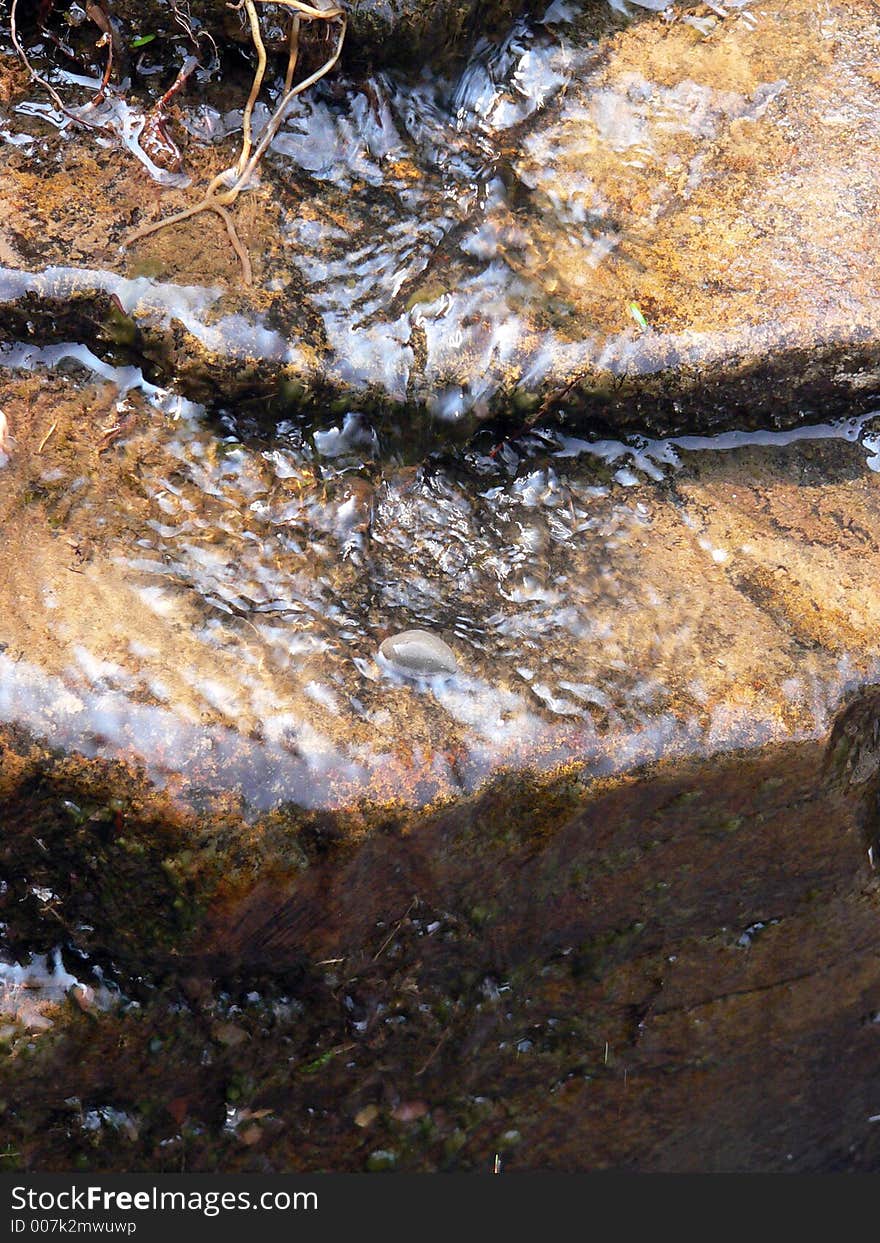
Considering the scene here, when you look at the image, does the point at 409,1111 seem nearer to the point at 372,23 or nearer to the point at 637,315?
the point at 637,315

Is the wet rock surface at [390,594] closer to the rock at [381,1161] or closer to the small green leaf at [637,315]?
the small green leaf at [637,315]

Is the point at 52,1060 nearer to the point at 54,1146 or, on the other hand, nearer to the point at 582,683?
the point at 54,1146

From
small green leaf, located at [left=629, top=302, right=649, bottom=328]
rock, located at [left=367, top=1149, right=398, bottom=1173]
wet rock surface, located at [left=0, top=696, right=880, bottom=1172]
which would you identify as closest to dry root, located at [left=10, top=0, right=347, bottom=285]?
small green leaf, located at [left=629, top=302, right=649, bottom=328]

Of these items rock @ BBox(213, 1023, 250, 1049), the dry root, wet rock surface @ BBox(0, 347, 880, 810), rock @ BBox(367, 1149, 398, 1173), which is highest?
the dry root

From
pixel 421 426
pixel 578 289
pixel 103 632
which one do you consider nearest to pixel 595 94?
pixel 578 289

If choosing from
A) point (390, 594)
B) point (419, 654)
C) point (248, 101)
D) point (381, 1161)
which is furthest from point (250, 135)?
point (381, 1161)

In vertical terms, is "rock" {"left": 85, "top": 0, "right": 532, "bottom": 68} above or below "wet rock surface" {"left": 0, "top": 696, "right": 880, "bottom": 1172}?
above

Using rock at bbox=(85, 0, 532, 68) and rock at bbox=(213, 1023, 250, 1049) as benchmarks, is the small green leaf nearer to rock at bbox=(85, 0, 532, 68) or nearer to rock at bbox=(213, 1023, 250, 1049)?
rock at bbox=(85, 0, 532, 68)
